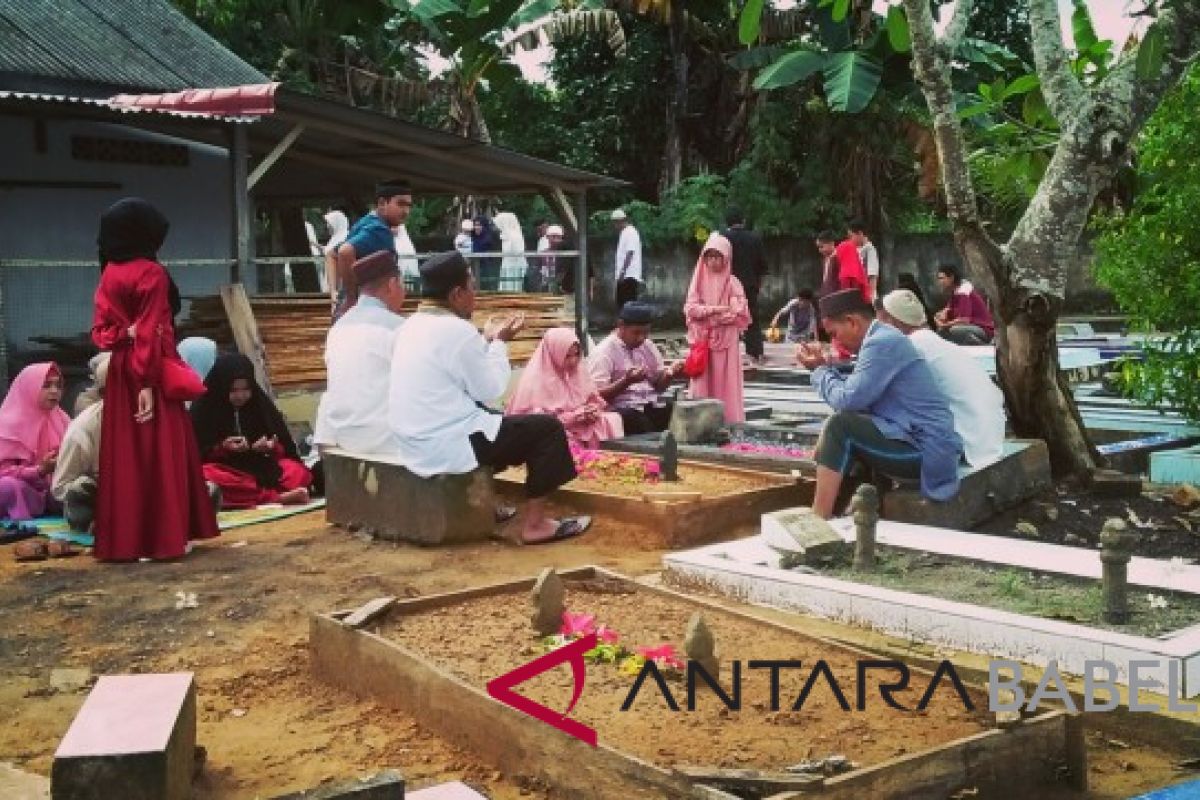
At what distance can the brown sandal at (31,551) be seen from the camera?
288 inches

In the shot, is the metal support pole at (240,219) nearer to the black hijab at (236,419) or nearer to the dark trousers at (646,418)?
the black hijab at (236,419)

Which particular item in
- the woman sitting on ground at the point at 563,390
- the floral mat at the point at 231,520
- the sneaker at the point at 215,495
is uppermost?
the woman sitting on ground at the point at 563,390

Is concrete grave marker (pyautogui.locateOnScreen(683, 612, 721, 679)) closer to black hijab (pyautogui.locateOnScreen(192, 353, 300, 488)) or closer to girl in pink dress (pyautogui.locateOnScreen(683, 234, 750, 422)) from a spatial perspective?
black hijab (pyautogui.locateOnScreen(192, 353, 300, 488))

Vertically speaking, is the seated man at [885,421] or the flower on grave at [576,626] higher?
the seated man at [885,421]

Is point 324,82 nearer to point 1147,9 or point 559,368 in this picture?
point 559,368

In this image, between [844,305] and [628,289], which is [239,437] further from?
[628,289]

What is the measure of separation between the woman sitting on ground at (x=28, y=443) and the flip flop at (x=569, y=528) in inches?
129

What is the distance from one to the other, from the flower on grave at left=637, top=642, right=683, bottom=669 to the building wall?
9.37m

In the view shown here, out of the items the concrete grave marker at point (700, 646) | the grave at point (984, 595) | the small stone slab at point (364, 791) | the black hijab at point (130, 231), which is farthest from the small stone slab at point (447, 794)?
the black hijab at point (130, 231)

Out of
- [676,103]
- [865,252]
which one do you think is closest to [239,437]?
[865,252]

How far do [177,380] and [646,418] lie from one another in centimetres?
381

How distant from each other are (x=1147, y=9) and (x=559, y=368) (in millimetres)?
4756

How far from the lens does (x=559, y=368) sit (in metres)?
8.91

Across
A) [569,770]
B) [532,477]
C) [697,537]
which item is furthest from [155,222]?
[569,770]
